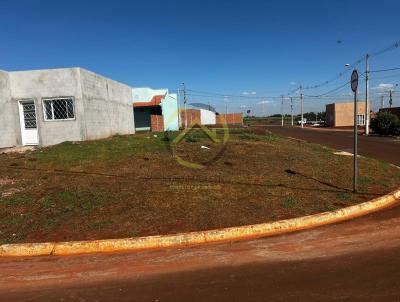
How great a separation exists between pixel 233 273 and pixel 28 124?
15.4 meters

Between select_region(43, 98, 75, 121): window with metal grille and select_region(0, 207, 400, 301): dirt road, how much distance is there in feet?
39.9

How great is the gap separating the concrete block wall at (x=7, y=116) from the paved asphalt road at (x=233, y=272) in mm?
12747

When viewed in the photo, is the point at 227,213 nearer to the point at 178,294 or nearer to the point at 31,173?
the point at 178,294

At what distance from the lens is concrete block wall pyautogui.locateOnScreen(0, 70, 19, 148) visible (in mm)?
15641

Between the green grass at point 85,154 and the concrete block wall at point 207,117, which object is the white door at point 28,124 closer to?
the green grass at point 85,154

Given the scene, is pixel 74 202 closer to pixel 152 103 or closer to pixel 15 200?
pixel 15 200

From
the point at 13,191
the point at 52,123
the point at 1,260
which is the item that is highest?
the point at 52,123

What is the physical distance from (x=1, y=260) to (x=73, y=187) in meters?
2.92

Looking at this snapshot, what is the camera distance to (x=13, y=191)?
7688 millimetres

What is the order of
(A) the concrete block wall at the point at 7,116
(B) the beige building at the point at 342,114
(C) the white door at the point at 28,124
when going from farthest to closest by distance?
(B) the beige building at the point at 342,114, (C) the white door at the point at 28,124, (A) the concrete block wall at the point at 7,116

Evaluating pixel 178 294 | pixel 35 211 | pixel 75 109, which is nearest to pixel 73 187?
pixel 35 211

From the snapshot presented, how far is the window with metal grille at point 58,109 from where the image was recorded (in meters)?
16.0

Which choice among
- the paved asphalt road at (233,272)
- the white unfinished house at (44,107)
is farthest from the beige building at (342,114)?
the paved asphalt road at (233,272)

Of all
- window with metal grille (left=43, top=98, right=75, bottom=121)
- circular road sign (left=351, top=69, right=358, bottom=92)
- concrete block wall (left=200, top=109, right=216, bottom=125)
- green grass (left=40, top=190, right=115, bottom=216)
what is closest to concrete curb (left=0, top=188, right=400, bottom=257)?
green grass (left=40, top=190, right=115, bottom=216)
